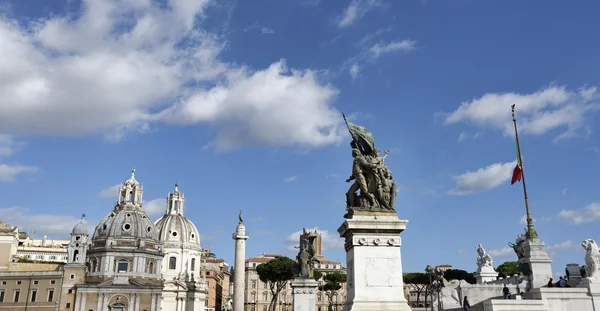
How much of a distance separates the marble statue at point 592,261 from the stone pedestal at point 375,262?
55.1 feet

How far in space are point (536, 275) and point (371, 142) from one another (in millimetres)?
23915

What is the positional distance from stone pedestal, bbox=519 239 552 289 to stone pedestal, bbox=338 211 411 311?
2352 cm

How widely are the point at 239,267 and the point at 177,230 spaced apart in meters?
37.2

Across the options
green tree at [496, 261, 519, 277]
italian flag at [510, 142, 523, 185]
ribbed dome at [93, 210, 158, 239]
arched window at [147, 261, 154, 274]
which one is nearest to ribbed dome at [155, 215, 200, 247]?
ribbed dome at [93, 210, 158, 239]

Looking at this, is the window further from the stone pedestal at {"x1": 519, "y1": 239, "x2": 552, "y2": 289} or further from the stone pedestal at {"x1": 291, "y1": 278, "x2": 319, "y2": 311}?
the stone pedestal at {"x1": 519, "y1": 239, "x2": 552, "y2": 289}

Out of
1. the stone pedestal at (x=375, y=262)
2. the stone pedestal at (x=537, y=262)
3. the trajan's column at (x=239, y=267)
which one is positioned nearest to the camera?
the stone pedestal at (x=375, y=262)

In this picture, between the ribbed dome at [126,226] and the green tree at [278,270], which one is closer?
the green tree at [278,270]

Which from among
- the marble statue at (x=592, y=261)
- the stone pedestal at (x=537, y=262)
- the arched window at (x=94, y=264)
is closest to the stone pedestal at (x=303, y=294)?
the stone pedestal at (x=537, y=262)

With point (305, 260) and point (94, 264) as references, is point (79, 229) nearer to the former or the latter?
point (94, 264)

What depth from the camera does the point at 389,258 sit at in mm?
11844

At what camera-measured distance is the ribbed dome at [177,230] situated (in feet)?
407

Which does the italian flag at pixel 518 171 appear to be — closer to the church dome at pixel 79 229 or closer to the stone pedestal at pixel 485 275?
the stone pedestal at pixel 485 275

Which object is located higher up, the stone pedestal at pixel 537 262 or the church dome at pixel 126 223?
the church dome at pixel 126 223

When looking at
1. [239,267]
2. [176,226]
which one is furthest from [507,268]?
[176,226]
